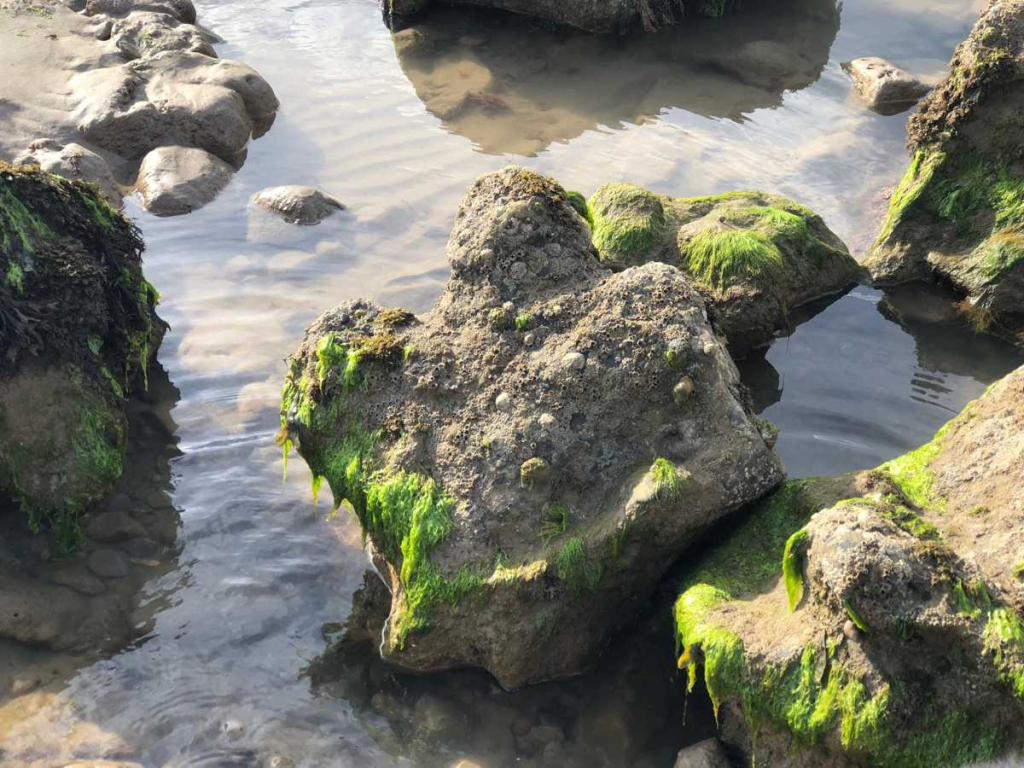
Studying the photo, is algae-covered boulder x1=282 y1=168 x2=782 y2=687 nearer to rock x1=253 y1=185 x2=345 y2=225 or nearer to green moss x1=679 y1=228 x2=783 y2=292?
green moss x1=679 y1=228 x2=783 y2=292

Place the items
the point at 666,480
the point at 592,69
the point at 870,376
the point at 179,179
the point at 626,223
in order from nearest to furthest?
the point at 666,480 → the point at 870,376 → the point at 626,223 → the point at 179,179 → the point at 592,69

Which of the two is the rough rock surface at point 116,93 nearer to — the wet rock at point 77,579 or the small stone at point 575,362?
the wet rock at point 77,579

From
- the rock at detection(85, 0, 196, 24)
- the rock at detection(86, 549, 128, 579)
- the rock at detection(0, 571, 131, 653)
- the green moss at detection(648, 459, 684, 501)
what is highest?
the rock at detection(85, 0, 196, 24)

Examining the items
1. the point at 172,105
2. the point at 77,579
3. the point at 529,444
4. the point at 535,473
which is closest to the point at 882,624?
the point at 535,473

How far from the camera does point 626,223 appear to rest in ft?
25.8

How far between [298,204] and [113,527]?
3.94m

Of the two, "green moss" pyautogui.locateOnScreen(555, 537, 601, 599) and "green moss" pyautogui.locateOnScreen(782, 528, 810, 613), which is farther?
"green moss" pyautogui.locateOnScreen(555, 537, 601, 599)

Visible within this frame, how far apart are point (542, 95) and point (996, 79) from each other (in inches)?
190

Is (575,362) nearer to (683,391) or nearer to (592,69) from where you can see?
(683,391)

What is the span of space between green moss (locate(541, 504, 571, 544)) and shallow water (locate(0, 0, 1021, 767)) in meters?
0.85

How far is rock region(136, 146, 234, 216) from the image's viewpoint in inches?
373

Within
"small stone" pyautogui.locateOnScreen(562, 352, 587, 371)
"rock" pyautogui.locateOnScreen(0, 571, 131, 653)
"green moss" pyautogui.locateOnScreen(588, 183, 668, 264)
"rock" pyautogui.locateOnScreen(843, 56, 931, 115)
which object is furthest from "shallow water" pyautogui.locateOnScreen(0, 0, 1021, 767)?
"small stone" pyautogui.locateOnScreen(562, 352, 587, 371)

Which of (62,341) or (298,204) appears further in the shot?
(298,204)

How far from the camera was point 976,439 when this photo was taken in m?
5.15
